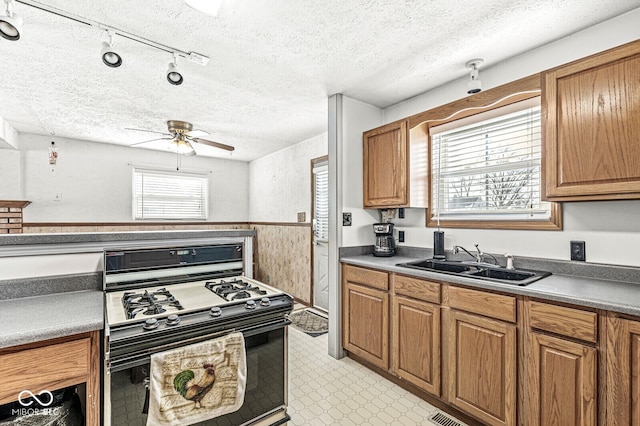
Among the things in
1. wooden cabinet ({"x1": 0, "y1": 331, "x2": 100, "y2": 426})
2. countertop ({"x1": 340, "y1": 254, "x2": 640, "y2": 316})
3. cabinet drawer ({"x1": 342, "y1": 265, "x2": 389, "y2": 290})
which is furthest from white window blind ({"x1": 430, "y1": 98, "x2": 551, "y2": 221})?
wooden cabinet ({"x1": 0, "y1": 331, "x2": 100, "y2": 426})

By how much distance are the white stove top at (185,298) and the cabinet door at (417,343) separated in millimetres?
1095

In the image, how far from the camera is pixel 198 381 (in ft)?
4.47

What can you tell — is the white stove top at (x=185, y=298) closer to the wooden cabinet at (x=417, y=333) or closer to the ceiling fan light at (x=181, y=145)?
the wooden cabinet at (x=417, y=333)

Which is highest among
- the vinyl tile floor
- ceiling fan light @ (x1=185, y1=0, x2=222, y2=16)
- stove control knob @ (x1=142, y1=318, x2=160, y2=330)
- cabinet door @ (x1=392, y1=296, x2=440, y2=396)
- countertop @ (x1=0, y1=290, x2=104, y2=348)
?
ceiling fan light @ (x1=185, y1=0, x2=222, y2=16)

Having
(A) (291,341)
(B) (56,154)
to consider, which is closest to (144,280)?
(A) (291,341)

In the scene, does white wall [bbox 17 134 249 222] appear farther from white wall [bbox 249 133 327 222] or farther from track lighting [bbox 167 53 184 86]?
track lighting [bbox 167 53 184 86]

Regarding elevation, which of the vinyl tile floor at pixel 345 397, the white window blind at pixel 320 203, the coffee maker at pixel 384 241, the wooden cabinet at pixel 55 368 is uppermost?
the white window blind at pixel 320 203

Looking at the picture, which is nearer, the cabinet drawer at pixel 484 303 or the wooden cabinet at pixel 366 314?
the cabinet drawer at pixel 484 303

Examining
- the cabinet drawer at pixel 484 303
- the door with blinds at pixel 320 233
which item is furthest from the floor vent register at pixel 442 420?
the door with blinds at pixel 320 233

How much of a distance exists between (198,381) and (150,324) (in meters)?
0.35

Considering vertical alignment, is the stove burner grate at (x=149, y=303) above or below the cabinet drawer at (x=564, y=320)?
above

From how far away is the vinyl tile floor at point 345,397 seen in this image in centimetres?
201

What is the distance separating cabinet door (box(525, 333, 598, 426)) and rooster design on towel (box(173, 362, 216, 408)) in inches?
64.9

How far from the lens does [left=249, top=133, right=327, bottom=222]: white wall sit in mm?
4516
